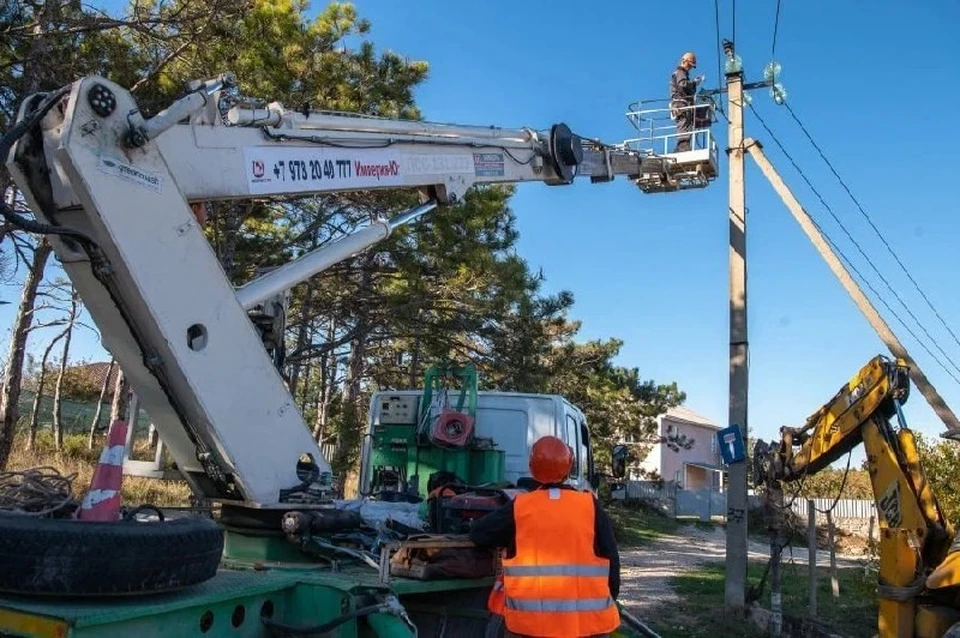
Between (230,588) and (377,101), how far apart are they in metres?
10.9

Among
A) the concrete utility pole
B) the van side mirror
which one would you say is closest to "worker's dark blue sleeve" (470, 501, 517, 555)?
the van side mirror

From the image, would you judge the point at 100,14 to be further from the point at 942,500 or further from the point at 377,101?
the point at 942,500

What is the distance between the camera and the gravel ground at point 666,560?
13.9 m

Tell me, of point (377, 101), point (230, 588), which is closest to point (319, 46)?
point (377, 101)

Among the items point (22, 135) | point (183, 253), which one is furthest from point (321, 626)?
point (22, 135)

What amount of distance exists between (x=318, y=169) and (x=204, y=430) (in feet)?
6.56

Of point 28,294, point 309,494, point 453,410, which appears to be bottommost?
point 309,494

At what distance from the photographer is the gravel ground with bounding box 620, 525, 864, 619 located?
1388 centimetres

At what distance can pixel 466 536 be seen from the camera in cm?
486

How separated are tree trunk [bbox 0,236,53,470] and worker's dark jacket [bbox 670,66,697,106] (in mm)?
→ 9551

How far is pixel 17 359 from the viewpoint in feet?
39.8

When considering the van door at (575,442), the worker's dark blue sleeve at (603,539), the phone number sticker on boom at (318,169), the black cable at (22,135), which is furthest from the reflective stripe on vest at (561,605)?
the van door at (575,442)

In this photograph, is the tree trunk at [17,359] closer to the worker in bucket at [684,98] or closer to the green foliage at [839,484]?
the worker in bucket at [684,98]

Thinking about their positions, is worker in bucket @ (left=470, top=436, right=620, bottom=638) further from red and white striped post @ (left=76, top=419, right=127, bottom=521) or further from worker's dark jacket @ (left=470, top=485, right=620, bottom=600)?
red and white striped post @ (left=76, top=419, right=127, bottom=521)
